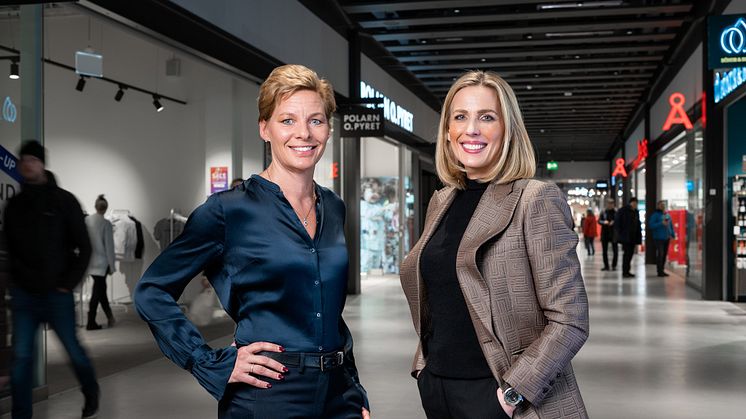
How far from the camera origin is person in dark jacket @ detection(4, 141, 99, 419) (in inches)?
184

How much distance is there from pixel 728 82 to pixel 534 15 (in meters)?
2.72

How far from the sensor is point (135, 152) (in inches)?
420

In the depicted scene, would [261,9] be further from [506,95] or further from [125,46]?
[506,95]

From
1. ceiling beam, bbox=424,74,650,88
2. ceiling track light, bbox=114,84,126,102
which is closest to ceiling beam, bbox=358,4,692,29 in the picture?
ceiling track light, bbox=114,84,126,102

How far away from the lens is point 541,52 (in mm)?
13812

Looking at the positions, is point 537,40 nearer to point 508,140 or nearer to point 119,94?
point 119,94

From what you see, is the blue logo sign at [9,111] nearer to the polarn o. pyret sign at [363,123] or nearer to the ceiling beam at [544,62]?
the polarn o. pyret sign at [363,123]

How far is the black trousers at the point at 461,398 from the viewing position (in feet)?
6.81

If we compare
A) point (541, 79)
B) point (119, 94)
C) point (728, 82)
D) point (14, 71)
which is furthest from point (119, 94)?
point (541, 79)

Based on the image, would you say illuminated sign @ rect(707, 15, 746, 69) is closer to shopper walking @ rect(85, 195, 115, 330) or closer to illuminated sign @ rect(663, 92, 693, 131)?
illuminated sign @ rect(663, 92, 693, 131)

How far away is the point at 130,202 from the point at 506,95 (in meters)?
9.19

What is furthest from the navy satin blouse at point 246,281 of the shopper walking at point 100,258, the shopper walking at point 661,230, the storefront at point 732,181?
the shopper walking at point 661,230

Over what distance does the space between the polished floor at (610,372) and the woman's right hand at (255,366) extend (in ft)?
11.2

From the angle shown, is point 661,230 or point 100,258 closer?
point 100,258
